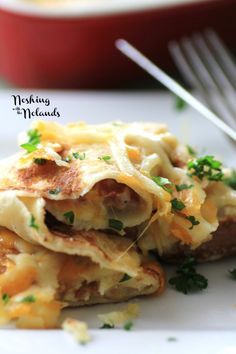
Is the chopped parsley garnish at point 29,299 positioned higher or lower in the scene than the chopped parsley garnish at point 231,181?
lower

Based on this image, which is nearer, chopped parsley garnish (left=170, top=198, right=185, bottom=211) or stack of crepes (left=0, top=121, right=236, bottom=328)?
stack of crepes (left=0, top=121, right=236, bottom=328)

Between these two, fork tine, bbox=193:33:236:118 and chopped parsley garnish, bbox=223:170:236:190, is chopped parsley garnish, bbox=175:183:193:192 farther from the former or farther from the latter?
fork tine, bbox=193:33:236:118

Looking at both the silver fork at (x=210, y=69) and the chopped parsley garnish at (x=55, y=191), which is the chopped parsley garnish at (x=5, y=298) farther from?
the silver fork at (x=210, y=69)

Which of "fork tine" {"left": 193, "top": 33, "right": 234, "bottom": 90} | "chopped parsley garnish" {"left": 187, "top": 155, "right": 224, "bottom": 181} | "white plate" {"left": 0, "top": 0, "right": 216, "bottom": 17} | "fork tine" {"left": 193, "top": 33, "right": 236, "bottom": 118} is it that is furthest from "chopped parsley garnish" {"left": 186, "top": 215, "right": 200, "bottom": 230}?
"white plate" {"left": 0, "top": 0, "right": 216, "bottom": 17}

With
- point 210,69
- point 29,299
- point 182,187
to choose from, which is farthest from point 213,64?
point 29,299

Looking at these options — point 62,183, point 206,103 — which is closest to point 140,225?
point 62,183

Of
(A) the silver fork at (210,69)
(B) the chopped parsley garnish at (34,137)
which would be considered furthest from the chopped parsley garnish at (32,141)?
(A) the silver fork at (210,69)

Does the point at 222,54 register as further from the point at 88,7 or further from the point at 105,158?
the point at 105,158
